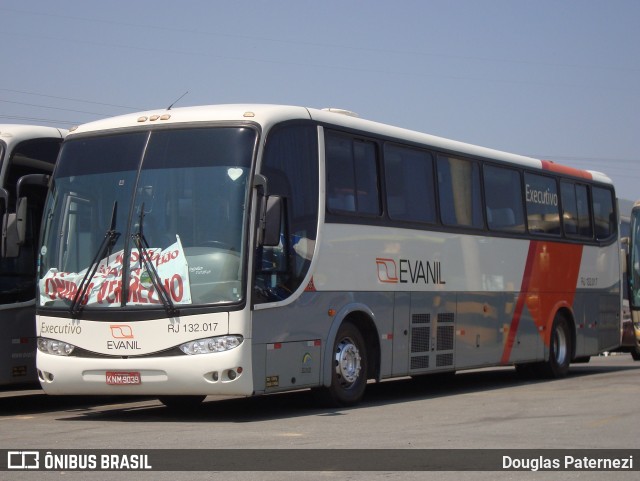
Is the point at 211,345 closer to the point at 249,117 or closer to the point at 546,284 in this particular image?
the point at 249,117

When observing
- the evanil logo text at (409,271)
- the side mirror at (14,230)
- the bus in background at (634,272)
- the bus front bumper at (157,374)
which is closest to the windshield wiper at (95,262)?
the bus front bumper at (157,374)

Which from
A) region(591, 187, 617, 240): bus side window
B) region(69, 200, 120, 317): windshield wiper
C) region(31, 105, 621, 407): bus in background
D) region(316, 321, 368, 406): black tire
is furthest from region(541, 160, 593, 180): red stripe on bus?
region(69, 200, 120, 317): windshield wiper

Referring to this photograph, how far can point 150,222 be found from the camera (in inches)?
498

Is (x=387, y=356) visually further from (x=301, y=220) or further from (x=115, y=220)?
(x=115, y=220)

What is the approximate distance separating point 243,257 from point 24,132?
4.19 meters

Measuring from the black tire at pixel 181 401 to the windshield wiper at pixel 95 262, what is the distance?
2.27m

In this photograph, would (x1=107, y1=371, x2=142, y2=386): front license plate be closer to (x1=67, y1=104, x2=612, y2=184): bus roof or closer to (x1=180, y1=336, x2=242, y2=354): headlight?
(x1=180, y1=336, x2=242, y2=354): headlight

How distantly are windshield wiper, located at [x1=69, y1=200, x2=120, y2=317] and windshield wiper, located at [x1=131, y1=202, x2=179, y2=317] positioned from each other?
27 centimetres


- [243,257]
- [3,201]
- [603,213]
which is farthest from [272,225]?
[603,213]

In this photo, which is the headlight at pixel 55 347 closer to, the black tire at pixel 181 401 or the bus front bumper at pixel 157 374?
the bus front bumper at pixel 157 374

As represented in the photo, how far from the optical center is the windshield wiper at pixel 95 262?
12.8 metres

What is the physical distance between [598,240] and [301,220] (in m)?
10.1

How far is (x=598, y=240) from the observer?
21766mm

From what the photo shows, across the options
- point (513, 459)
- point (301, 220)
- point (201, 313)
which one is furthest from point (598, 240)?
point (513, 459)
